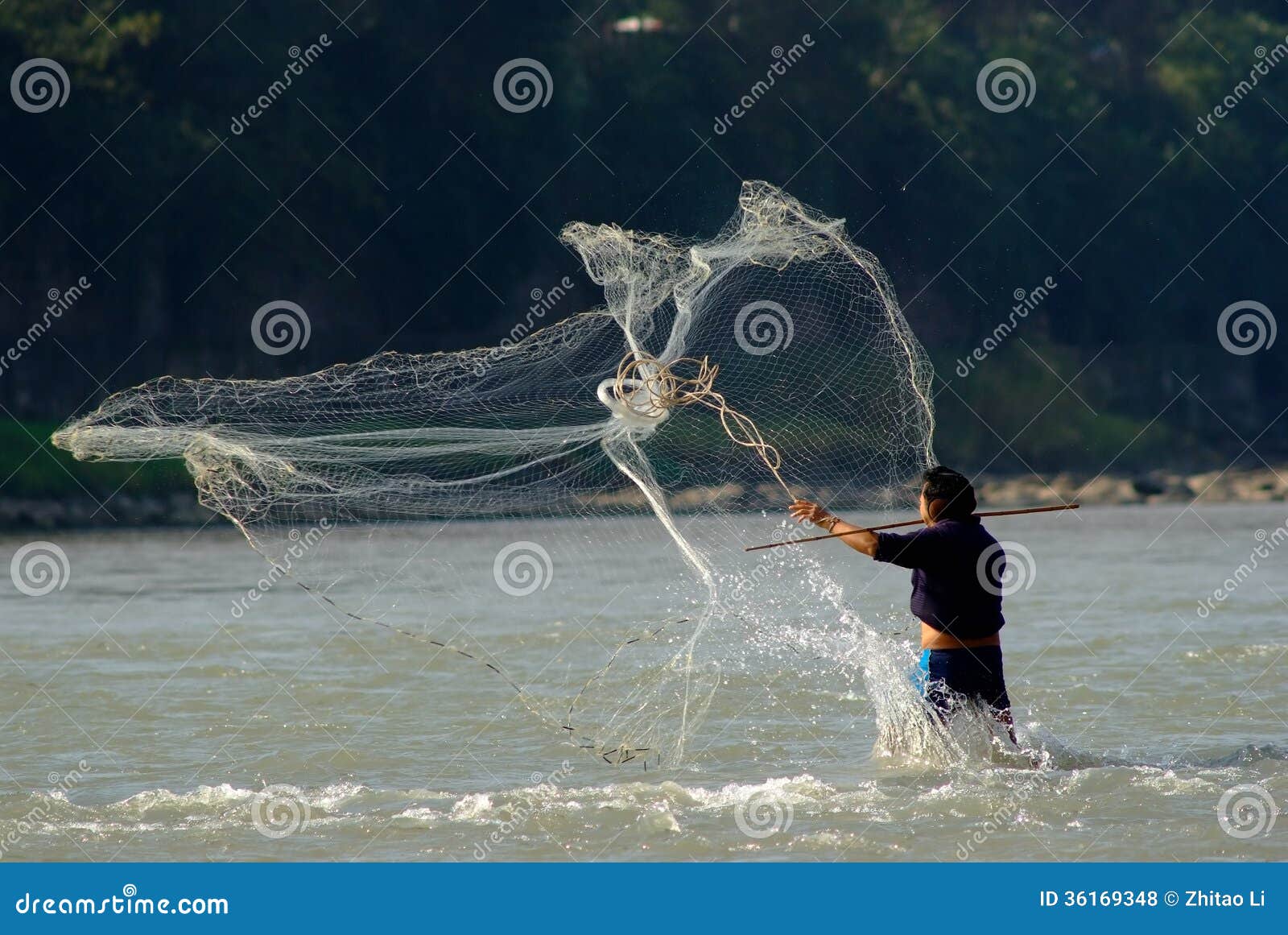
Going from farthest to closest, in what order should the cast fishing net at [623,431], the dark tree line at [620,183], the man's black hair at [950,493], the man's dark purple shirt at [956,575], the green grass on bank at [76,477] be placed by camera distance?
the dark tree line at [620,183] < the green grass on bank at [76,477] < the cast fishing net at [623,431] < the man's black hair at [950,493] < the man's dark purple shirt at [956,575]

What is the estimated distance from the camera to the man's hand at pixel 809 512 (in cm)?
725

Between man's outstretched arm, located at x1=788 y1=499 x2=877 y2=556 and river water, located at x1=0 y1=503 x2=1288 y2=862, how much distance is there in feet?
3.92

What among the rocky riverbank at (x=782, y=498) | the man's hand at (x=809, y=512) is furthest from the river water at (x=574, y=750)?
the man's hand at (x=809, y=512)

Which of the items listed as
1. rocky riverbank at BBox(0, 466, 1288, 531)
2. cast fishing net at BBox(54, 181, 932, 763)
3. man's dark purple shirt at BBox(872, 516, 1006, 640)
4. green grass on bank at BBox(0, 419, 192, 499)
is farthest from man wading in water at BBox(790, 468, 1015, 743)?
green grass on bank at BBox(0, 419, 192, 499)

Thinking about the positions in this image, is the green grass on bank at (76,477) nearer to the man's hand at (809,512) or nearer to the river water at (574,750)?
the river water at (574,750)

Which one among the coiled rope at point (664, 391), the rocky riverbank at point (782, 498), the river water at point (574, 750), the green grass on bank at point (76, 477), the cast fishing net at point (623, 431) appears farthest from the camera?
the green grass on bank at point (76, 477)

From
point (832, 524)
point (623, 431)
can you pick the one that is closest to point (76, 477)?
point (623, 431)

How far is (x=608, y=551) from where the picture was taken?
18.9 metres

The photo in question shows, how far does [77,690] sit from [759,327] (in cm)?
542

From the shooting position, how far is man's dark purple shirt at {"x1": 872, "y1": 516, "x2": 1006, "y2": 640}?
24.8 feet

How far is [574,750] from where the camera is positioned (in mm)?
8961

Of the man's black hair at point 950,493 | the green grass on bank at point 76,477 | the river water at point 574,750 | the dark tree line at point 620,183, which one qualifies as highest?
the dark tree line at point 620,183

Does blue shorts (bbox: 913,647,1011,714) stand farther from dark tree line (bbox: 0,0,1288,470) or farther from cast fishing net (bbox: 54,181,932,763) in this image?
dark tree line (bbox: 0,0,1288,470)

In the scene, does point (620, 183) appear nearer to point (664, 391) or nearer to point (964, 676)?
point (664, 391)
